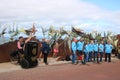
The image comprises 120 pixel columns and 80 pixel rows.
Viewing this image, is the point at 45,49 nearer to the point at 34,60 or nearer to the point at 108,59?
the point at 34,60

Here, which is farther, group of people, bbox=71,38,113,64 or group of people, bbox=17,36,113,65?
group of people, bbox=71,38,113,64

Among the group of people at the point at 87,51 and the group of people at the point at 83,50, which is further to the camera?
the group of people at the point at 87,51

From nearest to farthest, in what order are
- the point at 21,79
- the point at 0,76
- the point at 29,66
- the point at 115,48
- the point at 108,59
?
A: 1. the point at 21,79
2. the point at 0,76
3. the point at 29,66
4. the point at 108,59
5. the point at 115,48

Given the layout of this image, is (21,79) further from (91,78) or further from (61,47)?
(61,47)

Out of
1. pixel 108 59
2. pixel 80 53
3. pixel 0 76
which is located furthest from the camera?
pixel 108 59

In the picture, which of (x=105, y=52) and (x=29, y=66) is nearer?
(x=29, y=66)

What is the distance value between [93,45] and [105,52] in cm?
173

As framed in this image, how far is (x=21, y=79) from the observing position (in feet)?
43.3

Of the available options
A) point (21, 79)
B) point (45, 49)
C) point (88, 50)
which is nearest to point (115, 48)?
point (88, 50)

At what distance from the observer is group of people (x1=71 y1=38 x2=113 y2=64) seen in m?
21.3

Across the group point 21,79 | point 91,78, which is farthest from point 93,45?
point 21,79

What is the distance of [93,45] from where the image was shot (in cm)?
2327

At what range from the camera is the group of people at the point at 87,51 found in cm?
2128

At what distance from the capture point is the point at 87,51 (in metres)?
22.7
